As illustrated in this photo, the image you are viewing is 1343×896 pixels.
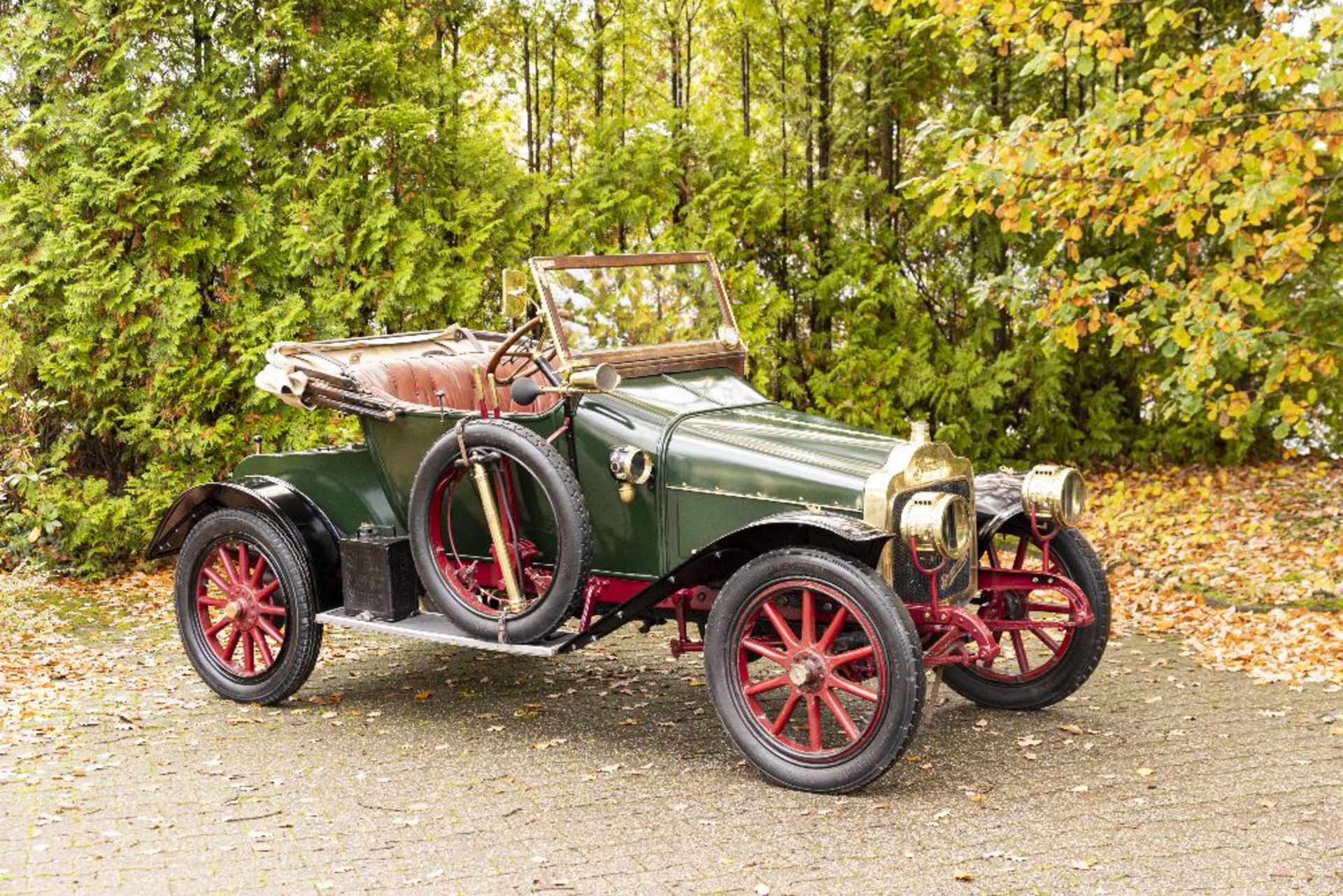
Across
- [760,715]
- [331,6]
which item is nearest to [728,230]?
[331,6]

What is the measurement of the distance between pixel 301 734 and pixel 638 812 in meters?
1.69

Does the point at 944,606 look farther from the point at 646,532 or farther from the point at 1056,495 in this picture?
the point at 646,532

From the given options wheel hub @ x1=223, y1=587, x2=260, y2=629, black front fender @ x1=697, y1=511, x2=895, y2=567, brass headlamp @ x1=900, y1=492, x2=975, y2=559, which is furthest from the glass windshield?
wheel hub @ x1=223, y1=587, x2=260, y2=629

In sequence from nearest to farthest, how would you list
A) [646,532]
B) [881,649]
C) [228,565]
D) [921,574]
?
[881,649] → [921,574] → [646,532] → [228,565]

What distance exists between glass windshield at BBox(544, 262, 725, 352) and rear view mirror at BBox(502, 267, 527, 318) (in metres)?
0.11

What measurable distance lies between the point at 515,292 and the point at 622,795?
6.70ft

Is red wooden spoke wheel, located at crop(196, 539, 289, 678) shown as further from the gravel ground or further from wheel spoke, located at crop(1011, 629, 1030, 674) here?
wheel spoke, located at crop(1011, 629, 1030, 674)

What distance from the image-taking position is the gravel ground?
166 inches

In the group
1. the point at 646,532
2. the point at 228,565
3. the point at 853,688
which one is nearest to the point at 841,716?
the point at 853,688

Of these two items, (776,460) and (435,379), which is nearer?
(776,460)

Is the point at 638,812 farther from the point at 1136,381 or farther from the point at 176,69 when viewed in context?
the point at 1136,381

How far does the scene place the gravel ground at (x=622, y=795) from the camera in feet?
13.8

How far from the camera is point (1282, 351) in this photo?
7605 millimetres

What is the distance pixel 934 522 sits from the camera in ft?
15.5
